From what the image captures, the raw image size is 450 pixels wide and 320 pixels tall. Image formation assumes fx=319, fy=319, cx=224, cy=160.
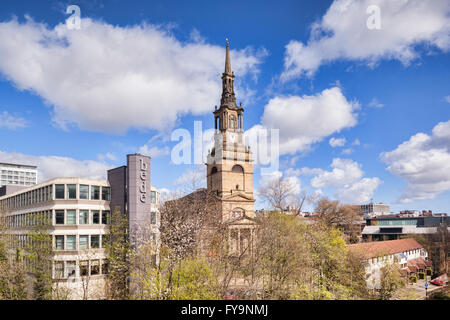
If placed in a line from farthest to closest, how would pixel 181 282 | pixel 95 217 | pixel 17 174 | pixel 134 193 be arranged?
pixel 17 174
pixel 95 217
pixel 134 193
pixel 181 282

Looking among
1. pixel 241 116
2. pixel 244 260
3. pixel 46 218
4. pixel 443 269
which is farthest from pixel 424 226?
pixel 46 218

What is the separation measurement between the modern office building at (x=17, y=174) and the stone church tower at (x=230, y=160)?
449 ft

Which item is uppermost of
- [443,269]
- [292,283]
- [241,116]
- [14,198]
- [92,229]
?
[241,116]

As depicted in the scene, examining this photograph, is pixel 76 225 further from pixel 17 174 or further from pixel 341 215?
pixel 17 174

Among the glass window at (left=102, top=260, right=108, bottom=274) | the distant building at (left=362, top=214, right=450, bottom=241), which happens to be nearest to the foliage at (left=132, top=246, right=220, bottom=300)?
the glass window at (left=102, top=260, right=108, bottom=274)

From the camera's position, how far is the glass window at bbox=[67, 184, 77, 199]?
113 ft

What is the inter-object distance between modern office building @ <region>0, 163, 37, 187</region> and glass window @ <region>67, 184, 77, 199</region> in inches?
5910

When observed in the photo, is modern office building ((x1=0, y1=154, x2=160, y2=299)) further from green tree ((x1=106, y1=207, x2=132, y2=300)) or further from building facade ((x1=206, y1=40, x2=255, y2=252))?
building facade ((x1=206, y1=40, x2=255, y2=252))

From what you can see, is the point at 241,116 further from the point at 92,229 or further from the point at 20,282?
the point at 20,282

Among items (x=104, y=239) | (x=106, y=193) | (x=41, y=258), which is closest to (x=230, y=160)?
(x=106, y=193)

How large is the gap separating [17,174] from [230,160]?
147 meters

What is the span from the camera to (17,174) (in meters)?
163

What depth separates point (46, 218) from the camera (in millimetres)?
34344
